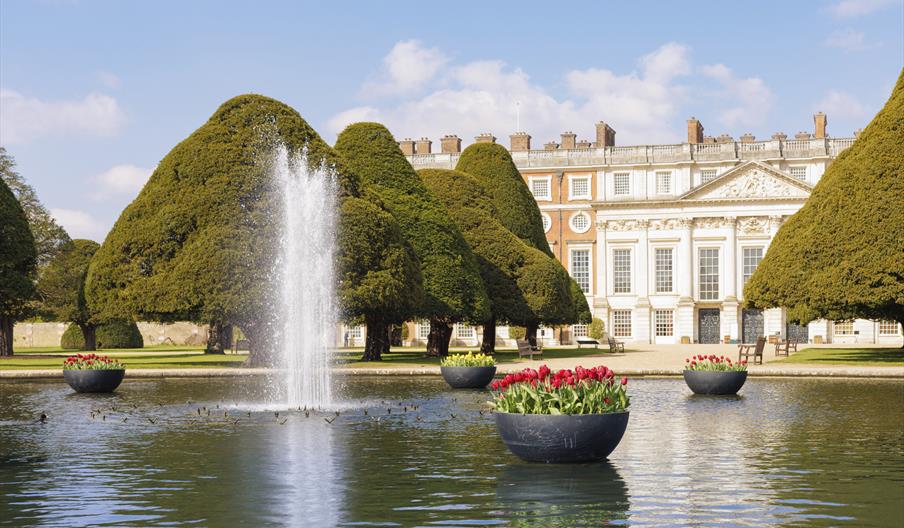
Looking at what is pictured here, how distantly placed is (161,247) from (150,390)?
1175 centimetres

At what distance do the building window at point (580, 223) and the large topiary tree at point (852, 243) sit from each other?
119ft

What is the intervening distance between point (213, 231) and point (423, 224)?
27.3ft

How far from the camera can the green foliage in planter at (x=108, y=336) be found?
5962 cm

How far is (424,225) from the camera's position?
130 ft

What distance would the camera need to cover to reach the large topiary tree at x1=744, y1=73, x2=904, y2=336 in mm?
34344

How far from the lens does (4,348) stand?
47.4 metres

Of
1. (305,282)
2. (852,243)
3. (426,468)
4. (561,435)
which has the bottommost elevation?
(426,468)

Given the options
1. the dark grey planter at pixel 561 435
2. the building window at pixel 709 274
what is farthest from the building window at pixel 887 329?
the dark grey planter at pixel 561 435

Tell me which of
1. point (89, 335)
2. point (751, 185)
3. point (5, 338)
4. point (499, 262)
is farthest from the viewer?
point (751, 185)

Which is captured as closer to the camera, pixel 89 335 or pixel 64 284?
pixel 89 335

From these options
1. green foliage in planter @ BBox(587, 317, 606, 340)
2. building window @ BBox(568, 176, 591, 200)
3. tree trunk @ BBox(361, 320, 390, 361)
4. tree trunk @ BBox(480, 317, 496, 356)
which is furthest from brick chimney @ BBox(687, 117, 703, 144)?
tree trunk @ BBox(361, 320, 390, 361)

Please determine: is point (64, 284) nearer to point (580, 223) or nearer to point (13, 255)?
point (13, 255)

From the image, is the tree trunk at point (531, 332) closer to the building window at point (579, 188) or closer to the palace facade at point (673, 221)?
the palace facade at point (673, 221)

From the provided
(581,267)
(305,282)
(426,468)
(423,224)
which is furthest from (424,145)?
(426,468)
